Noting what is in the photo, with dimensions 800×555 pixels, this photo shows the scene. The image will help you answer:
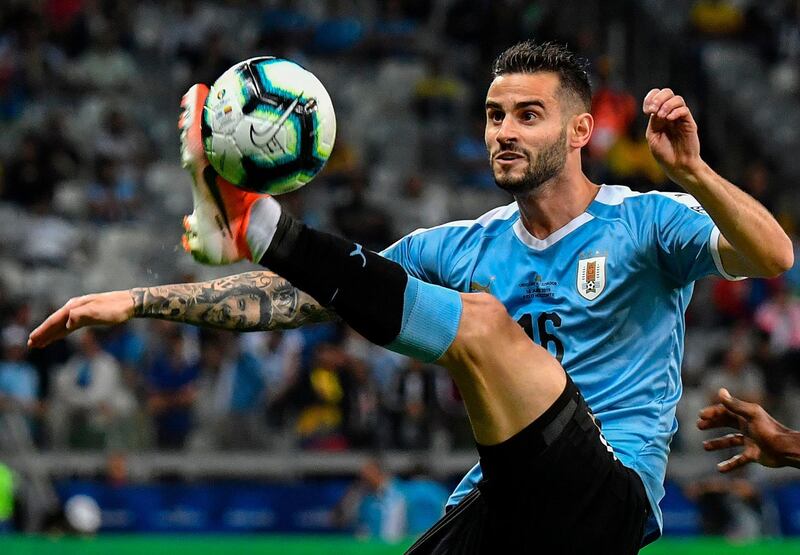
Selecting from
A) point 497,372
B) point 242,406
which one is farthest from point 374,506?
point 497,372

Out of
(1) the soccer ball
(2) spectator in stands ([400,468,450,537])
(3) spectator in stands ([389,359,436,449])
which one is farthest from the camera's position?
(3) spectator in stands ([389,359,436,449])

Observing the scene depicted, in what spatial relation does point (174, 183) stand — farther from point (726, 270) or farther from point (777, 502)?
point (726, 270)

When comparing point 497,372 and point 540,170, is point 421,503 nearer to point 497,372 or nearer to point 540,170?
point 540,170

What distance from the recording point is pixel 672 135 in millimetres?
4637

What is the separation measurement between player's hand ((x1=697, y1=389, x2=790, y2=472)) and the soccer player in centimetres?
19

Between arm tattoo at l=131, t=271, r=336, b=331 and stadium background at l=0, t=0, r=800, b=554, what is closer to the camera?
arm tattoo at l=131, t=271, r=336, b=331

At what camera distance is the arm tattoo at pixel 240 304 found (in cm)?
507

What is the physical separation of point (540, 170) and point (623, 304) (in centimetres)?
60

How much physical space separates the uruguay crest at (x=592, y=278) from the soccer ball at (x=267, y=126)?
114 cm

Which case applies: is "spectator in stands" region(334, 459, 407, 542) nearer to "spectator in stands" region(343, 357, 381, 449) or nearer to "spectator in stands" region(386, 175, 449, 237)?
"spectator in stands" region(343, 357, 381, 449)

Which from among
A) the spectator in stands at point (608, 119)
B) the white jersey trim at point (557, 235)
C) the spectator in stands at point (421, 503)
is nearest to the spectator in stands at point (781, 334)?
the spectator in stands at point (608, 119)

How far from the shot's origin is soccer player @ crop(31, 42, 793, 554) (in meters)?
4.34

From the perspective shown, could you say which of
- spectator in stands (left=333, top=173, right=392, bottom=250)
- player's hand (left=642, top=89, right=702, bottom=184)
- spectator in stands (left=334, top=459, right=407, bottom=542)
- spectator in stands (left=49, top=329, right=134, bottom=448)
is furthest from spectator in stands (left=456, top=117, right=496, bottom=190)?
player's hand (left=642, top=89, right=702, bottom=184)

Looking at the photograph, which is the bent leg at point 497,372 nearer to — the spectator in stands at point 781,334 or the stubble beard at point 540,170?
the stubble beard at point 540,170
